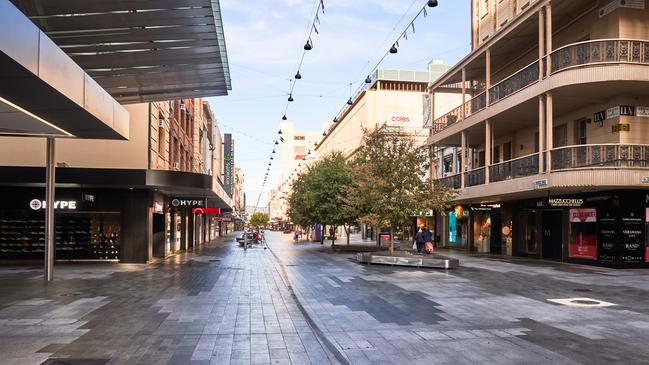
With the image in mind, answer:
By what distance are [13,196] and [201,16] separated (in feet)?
48.0

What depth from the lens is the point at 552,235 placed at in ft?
89.2

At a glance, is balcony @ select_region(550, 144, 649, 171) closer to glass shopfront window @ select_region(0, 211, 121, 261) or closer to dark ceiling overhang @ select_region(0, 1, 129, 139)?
dark ceiling overhang @ select_region(0, 1, 129, 139)

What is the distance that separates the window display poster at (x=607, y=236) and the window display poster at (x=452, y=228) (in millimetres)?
16653

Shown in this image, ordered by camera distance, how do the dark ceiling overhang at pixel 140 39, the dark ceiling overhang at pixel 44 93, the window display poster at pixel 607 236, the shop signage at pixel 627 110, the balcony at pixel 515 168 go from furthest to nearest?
1. the balcony at pixel 515 168
2. the shop signage at pixel 627 110
3. the window display poster at pixel 607 236
4. the dark ceiling overhang at pixel 140 39
5. the dark ceiling overhang at pixel 44 93

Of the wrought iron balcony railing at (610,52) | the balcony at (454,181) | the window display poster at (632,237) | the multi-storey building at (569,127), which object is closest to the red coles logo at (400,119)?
the balcony at (454,181)

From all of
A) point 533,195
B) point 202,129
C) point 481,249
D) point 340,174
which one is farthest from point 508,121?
point 202,129

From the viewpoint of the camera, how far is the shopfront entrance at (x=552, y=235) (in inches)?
1045

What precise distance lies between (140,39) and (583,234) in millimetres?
19681

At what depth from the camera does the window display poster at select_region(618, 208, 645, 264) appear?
2178 cm

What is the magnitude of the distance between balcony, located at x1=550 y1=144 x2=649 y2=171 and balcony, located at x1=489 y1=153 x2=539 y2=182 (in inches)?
87.4

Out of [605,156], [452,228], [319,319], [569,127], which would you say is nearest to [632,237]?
[605,156]

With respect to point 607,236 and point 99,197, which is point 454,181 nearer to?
point 607,236

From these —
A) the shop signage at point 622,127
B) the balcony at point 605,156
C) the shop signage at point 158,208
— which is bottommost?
the shop signage at point 158,208

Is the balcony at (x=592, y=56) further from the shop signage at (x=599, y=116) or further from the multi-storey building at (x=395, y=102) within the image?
the multi-storey building at (x=395, y=102)
